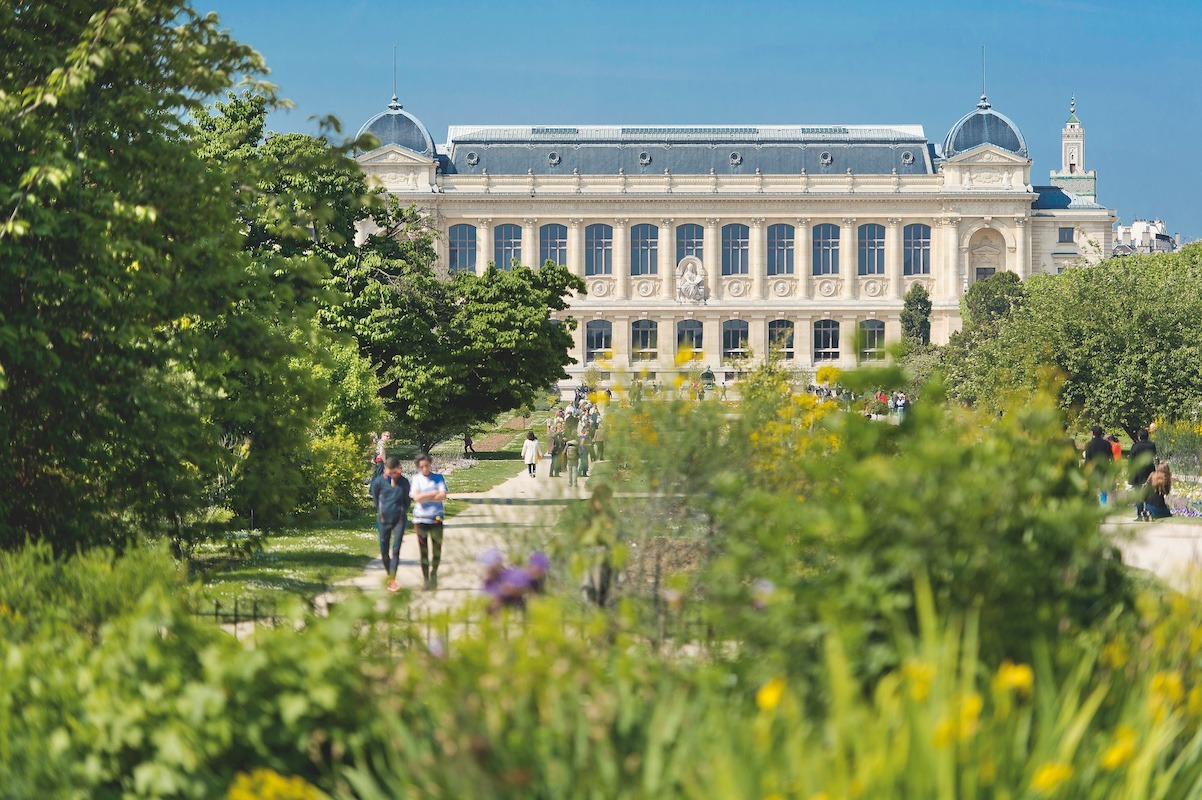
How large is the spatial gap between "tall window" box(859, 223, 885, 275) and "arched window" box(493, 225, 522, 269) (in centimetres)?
1996

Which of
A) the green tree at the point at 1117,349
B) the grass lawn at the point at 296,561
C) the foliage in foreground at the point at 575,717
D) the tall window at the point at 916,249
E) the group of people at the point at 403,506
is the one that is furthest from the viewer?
the tall window at the point at 916,249

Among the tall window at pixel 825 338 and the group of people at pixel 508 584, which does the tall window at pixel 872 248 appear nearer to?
the tall window at pixel 825 338

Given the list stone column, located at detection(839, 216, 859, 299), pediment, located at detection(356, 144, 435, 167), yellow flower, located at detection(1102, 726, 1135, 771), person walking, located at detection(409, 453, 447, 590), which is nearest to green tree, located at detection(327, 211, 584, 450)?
person walking, located at detection(409, 453, 447, 590)

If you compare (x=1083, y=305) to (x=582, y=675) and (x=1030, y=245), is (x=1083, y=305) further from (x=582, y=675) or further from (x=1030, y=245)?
(x=1030, y=245)

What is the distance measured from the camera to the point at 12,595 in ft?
22.6

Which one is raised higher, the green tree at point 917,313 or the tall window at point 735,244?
the tall window at point 735,244

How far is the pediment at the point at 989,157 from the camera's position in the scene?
81.9 meters

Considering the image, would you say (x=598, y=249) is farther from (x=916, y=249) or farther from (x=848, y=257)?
(x=916, y=249)

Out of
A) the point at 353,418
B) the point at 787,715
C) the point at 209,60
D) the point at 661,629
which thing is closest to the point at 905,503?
the point at 787,715

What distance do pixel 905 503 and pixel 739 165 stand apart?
79.8 m

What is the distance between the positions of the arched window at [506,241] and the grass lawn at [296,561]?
56369mm

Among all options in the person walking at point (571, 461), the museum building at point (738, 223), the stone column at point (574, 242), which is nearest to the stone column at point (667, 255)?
the museum building at point (738, 223)

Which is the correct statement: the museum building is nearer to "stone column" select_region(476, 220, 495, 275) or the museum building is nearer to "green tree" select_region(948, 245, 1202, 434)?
"stone column" select_region(476, 220, 495, 275)

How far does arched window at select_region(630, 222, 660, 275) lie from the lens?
83000mm
